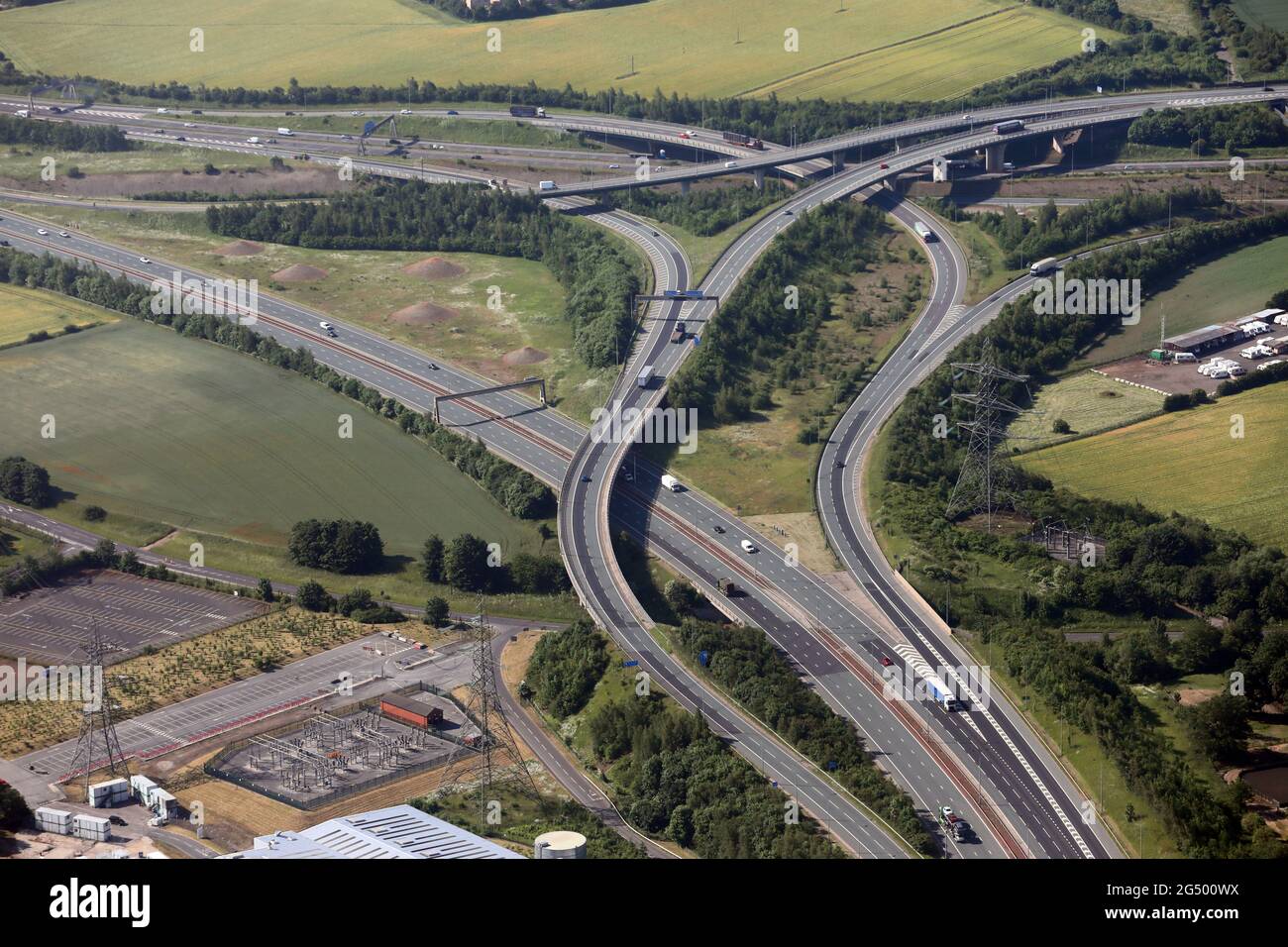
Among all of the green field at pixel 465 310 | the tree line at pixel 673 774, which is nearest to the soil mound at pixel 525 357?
the green field at pixel 465 310

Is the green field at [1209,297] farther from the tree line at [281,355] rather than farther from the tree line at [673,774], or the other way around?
the tree line at [673,774]

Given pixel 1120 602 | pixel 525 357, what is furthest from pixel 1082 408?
pixel 525 357

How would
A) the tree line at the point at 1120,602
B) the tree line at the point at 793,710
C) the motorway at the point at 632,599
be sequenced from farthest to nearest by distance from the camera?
1. the motorway at the point at 632,599
2. the tree line at the point at 1120,602
3. the tree line at the point at 793,710

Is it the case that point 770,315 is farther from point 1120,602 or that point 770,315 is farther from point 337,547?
point 1120,602

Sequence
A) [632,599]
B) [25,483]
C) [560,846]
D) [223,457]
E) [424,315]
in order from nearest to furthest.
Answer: [560,846]
[632,599]
[25,483]
[223,457]
[424,315]

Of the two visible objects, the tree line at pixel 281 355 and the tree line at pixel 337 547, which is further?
the tree line at pixel 281 355

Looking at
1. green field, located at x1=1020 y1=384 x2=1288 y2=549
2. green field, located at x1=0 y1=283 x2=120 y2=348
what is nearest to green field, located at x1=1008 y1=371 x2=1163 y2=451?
green field, located at x1=1020 y1=384 x2=1288 y2=549
